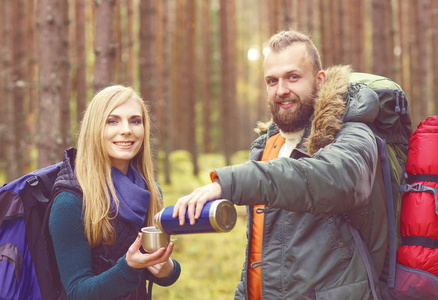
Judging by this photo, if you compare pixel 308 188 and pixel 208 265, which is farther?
pixel 208 265

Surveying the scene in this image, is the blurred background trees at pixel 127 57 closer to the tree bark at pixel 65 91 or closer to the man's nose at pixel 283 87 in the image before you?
the tree bark at pixel 65 91

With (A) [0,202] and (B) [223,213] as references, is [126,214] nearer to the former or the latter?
(A) [0,202]

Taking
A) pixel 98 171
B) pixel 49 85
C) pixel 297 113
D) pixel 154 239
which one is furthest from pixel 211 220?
pixel 49 85

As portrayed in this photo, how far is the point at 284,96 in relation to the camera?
107 inches

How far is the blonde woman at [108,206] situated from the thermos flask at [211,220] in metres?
0.27

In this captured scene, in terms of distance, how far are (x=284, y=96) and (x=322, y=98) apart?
0.26m

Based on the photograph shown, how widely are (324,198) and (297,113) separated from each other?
84 centimetres

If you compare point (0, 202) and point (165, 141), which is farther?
point (165, 141)

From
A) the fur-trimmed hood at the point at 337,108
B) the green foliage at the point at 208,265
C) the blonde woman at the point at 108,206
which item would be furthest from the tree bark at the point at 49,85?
the fur-trimmed hood at the point at 337,108

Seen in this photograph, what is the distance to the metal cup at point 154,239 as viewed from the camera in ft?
7.01

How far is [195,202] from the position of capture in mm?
1953

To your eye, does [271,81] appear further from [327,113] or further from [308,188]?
[308,188]

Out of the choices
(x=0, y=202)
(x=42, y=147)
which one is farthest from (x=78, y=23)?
(x=0, y=202)

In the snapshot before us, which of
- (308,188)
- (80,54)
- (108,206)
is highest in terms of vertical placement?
(80,54)
